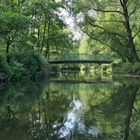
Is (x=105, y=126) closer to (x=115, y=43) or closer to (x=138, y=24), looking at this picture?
(x=138, y=24)

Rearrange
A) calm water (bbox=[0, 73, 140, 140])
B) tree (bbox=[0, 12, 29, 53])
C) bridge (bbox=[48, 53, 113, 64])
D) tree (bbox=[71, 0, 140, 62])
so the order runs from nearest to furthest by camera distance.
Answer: calm water (bbox=[0, 73, 140, 140])
tree (bbox=[0, 12, 29, 53])
tree (bbox=[71, 0, 140, 62])
bridge (bbox=[48, 53, 113, 64])

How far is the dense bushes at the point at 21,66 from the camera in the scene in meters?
27.7

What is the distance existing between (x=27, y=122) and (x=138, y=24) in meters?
29.1

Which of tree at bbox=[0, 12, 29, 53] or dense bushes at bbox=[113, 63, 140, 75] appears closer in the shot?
tree at bbox=[0, 12, 29, 53]

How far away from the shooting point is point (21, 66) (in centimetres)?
3091

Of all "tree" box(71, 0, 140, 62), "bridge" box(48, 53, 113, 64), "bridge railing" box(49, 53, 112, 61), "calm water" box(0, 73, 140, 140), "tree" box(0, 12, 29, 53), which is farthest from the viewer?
"bridge railing" box(49, 53, 112, 61)

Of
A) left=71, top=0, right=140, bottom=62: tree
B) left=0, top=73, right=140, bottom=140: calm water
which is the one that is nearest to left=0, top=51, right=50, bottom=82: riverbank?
left=71, top=0, right=140, bottom=62: tree

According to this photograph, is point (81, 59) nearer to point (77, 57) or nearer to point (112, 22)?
point (77, 57)

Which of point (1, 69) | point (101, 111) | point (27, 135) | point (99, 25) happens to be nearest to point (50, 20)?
point (99, 25)

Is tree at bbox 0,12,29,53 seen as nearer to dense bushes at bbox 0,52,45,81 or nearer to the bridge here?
dense bushes at bbox 0,52,45,81

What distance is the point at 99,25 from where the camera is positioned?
41250mm

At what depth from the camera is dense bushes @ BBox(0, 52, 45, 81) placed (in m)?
27.7

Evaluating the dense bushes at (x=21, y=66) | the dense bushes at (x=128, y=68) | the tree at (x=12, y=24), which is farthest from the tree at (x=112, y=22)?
the tree at (x=12, y=24)

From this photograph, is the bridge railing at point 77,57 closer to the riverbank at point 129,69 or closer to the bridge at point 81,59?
the bridge at point 81,59
